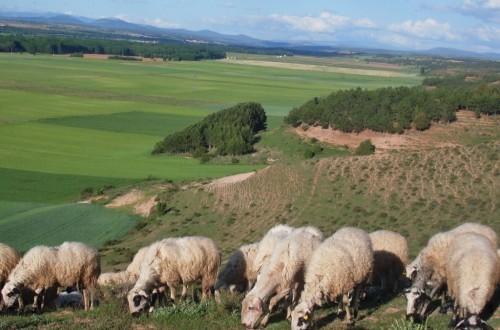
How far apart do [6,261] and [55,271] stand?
1.43m

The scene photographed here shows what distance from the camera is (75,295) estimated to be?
16.2m

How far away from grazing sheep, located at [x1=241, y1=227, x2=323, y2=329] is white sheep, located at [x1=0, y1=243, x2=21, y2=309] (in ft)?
22.1

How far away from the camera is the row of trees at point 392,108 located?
6675cm

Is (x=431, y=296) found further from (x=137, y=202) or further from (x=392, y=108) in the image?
(x=392, y=108)

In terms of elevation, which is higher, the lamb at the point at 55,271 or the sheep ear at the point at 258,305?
the sheep ear at the point at 258,305

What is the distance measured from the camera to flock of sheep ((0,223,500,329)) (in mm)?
12594

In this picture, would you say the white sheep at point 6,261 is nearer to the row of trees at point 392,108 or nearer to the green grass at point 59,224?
the green grass at point 59,224

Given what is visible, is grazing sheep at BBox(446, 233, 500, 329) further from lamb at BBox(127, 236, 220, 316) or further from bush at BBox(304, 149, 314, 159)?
bush at BBox(304, 149, 314, 159)

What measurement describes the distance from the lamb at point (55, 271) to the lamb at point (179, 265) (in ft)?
5.32

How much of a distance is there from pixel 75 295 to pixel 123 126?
66318mm

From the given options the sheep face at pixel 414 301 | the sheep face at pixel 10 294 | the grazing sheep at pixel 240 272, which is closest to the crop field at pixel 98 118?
the sheep face at pixel 10 294

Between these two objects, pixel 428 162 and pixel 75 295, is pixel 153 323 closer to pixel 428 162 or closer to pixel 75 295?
pixel 75 295

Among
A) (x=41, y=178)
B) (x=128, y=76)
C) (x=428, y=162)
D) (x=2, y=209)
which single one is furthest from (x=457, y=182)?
(x=128, y=76)

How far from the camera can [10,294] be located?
14.5m
